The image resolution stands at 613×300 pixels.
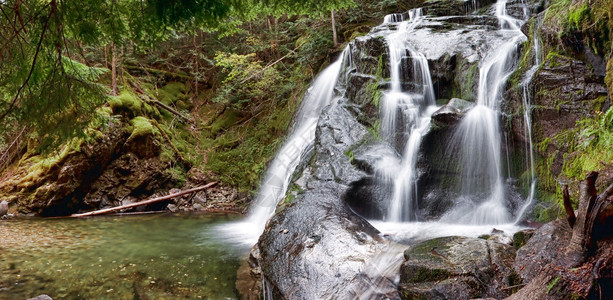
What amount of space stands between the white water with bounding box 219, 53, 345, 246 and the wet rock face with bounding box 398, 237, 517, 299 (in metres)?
5.40

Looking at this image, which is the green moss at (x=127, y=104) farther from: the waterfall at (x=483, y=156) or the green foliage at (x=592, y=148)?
the green foliage at (x=592, y=148)

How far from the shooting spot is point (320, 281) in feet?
14.2

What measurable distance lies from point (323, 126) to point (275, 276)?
16.3 feet

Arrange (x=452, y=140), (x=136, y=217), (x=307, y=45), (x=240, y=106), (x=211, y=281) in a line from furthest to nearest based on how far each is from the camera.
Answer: (x=240, y=106) → (x=307, y=45) → (x=136, y=217) → (x=452, y=140) → (x=211, y=281)

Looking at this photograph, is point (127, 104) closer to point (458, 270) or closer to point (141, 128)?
Answer: point (141, 128)

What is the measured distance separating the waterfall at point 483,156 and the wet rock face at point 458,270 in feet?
7.97

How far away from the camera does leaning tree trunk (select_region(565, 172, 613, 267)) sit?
2.98 metres

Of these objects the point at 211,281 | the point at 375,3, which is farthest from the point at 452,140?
the point at 375,3

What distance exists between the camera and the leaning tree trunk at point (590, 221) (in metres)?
2.98

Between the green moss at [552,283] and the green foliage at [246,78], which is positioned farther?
the green foliage at [246,78]

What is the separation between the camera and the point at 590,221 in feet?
10.0

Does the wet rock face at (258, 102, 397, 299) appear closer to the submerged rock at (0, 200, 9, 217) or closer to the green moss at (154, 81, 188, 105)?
the submerged rock at (0, 200, 9, 217)

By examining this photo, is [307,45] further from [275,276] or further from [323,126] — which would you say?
[275,276]

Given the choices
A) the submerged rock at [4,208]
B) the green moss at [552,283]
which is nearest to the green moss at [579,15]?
the green moss at [552,283]
